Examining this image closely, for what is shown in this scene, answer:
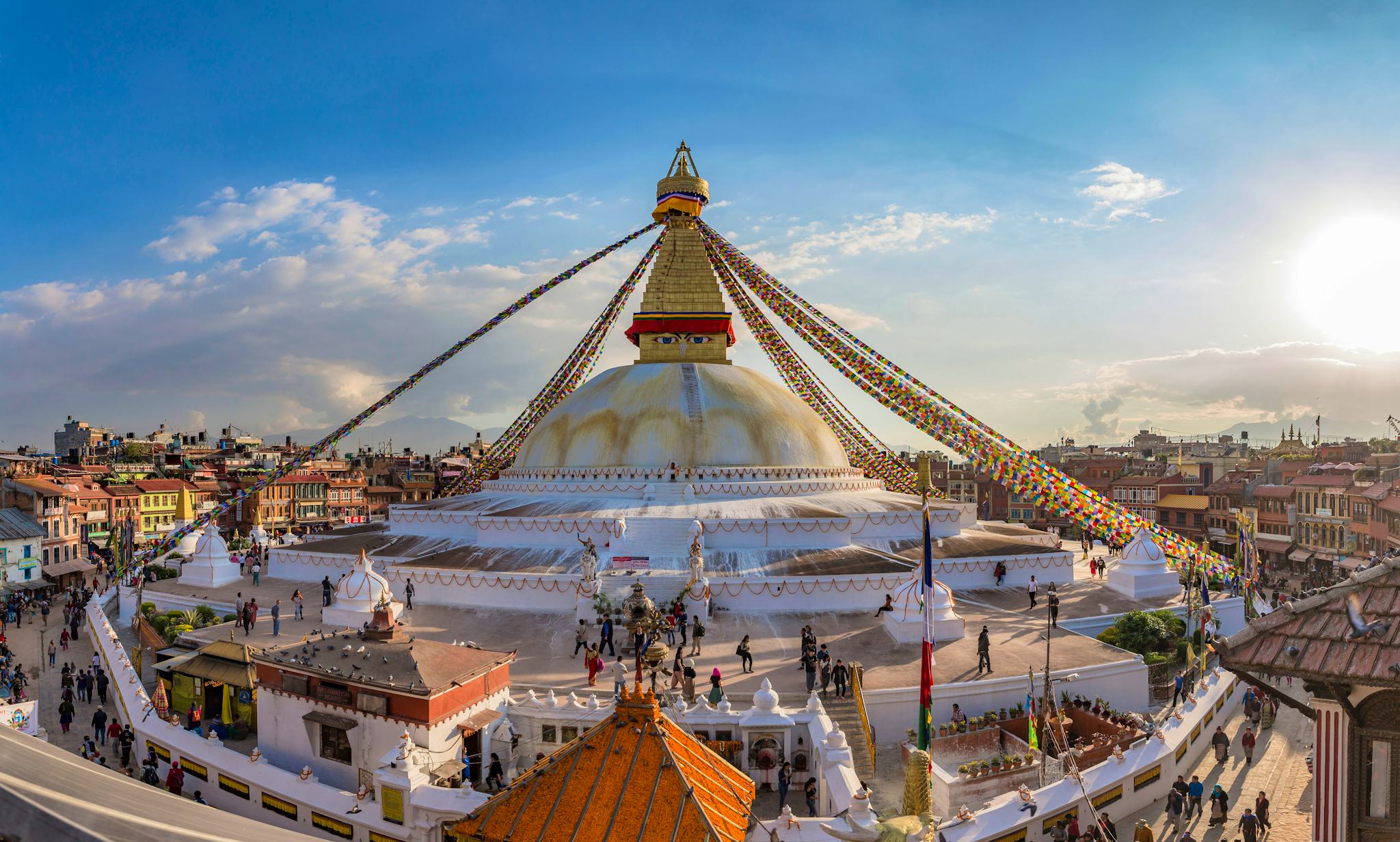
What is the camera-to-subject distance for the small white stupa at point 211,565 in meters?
23.9

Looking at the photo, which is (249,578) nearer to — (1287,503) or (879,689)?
(879,689)

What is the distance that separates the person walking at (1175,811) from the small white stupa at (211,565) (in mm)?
22616

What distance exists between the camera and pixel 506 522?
75.5ft

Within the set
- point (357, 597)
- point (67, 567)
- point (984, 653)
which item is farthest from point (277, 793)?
point (67, 567)

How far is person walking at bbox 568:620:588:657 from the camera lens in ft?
51.9

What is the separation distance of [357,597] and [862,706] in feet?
36.5

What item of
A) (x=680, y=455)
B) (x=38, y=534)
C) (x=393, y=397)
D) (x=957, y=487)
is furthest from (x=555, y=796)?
(x=957, y=487)

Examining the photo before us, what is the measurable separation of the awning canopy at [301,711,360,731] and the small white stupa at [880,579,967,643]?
962cm

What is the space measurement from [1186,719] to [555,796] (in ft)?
39.2

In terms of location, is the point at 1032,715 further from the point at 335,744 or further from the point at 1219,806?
the point at 335,744

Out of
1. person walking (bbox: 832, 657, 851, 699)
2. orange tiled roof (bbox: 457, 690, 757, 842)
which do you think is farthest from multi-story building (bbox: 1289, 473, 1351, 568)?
orange tiled roof (bbox: 457, 690, 757, 842)

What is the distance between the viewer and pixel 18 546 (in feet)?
106

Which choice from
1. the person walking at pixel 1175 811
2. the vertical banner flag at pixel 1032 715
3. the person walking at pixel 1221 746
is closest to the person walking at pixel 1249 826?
the person walking at pixel 1175 811

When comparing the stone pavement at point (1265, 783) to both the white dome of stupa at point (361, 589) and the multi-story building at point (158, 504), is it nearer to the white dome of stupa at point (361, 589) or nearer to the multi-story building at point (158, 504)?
the white dome of stupa at point (361, 589)
